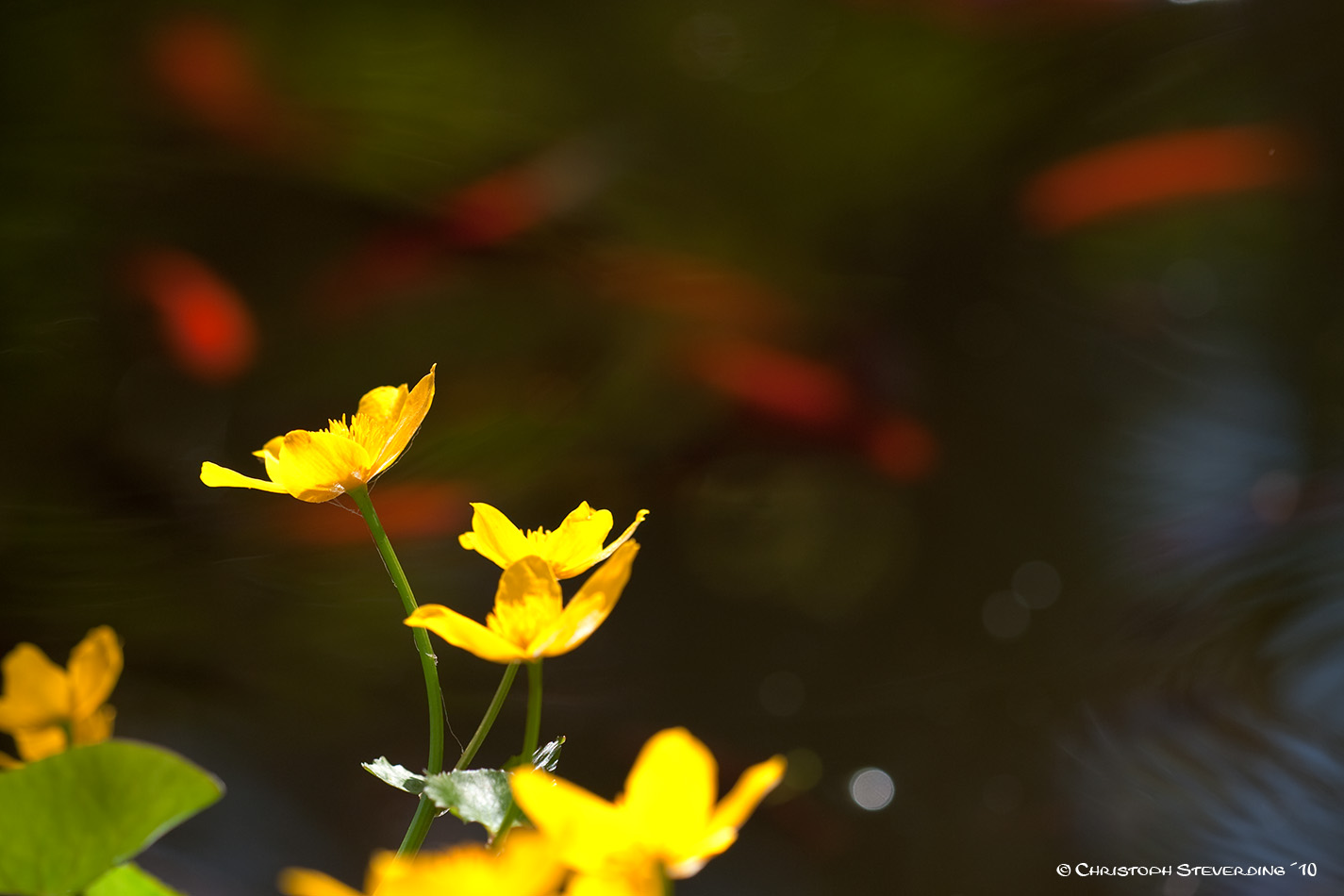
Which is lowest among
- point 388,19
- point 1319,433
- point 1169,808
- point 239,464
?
point 1169,808

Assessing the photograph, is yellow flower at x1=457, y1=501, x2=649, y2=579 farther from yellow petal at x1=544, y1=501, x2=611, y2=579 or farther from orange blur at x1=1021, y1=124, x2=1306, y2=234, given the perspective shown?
orange blur at x1=1021, y1=124, x2=1306, y2=234

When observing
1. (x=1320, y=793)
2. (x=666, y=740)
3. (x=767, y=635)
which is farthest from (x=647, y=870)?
(x=1320, y=793)

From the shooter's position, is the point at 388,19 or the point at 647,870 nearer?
the point at 647,870

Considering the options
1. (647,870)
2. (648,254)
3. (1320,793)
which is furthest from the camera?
(648,254)

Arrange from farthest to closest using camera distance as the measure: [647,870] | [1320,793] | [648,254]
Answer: [648,254] < [1320,793] < [647,870]

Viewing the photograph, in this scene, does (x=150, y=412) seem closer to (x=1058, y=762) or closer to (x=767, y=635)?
(x=767, y=635)

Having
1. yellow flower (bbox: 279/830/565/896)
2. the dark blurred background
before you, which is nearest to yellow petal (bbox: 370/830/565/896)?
yellow flower (bbox: 279/830/565/896)

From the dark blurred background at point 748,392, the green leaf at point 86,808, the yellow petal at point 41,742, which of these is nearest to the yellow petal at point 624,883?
the green leaf at point 86,808
